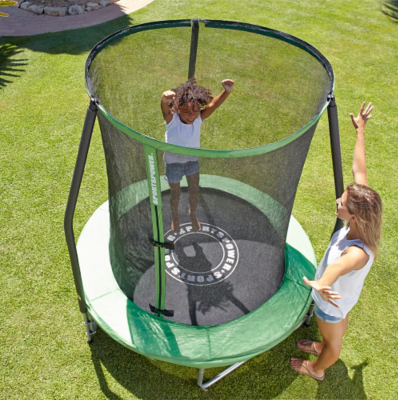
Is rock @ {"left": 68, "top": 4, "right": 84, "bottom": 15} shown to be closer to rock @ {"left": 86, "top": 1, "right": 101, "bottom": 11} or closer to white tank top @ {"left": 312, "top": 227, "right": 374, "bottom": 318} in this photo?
rock @ {"left": 86, "top": 1, "right": 101, "bottom": 11}

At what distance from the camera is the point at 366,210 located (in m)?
2.09

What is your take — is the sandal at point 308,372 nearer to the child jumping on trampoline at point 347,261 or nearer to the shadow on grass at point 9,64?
the child jumping on trampoline at point 347,261

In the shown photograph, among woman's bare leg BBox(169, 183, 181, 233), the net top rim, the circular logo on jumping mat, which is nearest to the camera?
the net top rim

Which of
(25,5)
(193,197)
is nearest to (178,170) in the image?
(193,197)

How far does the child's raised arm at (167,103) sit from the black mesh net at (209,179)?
398 mm

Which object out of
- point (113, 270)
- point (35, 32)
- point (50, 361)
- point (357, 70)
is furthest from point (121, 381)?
point (35, 32)

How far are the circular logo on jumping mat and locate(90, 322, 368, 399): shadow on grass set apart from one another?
0.61m

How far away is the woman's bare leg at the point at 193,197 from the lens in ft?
9.00

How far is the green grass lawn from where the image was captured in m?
2.71

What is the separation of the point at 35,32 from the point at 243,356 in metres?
6.23

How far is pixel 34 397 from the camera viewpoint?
2.62 m

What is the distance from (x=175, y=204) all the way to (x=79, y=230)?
112 cm

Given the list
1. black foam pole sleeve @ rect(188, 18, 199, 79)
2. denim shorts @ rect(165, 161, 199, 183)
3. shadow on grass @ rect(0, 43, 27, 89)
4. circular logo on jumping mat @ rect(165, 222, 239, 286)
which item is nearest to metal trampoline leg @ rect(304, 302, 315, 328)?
circular logo on jumping mat @ rect(165, 222, 239, 286)

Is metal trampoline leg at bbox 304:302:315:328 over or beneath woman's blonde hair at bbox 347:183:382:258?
beneath
